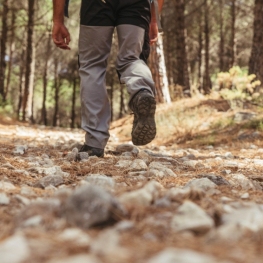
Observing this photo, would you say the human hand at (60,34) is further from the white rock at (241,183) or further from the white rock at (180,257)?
the white rock at (180,257)

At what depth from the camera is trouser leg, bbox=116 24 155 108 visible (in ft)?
10.3

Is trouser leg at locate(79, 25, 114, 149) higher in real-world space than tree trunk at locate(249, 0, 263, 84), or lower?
lower

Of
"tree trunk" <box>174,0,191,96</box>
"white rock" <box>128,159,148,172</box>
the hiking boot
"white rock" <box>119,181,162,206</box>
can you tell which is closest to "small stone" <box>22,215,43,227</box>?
"white rock" <box>119,181,162,206</box>

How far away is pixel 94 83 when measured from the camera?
339 cm

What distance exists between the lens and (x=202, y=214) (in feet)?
4.17

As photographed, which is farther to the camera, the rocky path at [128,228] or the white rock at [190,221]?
the white rock at [190,221]

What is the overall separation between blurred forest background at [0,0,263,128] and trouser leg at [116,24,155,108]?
426 cm

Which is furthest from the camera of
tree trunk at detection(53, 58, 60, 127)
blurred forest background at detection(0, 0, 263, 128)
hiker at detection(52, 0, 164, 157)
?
tree trunk at detection(53, 58, 60, 127)

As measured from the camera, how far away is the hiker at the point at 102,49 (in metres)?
3.23

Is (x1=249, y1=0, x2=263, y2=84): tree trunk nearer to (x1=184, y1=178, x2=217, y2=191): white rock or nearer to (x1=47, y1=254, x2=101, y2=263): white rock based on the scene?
(x1=184, y1=178, x2=217, y2=191): white rock

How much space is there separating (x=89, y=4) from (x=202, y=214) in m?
2.36

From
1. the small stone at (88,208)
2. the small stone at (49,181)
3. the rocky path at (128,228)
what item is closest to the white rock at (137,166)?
the small stone at (49,181)

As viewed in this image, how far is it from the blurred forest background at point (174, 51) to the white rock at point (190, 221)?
617 cm

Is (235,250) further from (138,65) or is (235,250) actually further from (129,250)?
(138,65)
